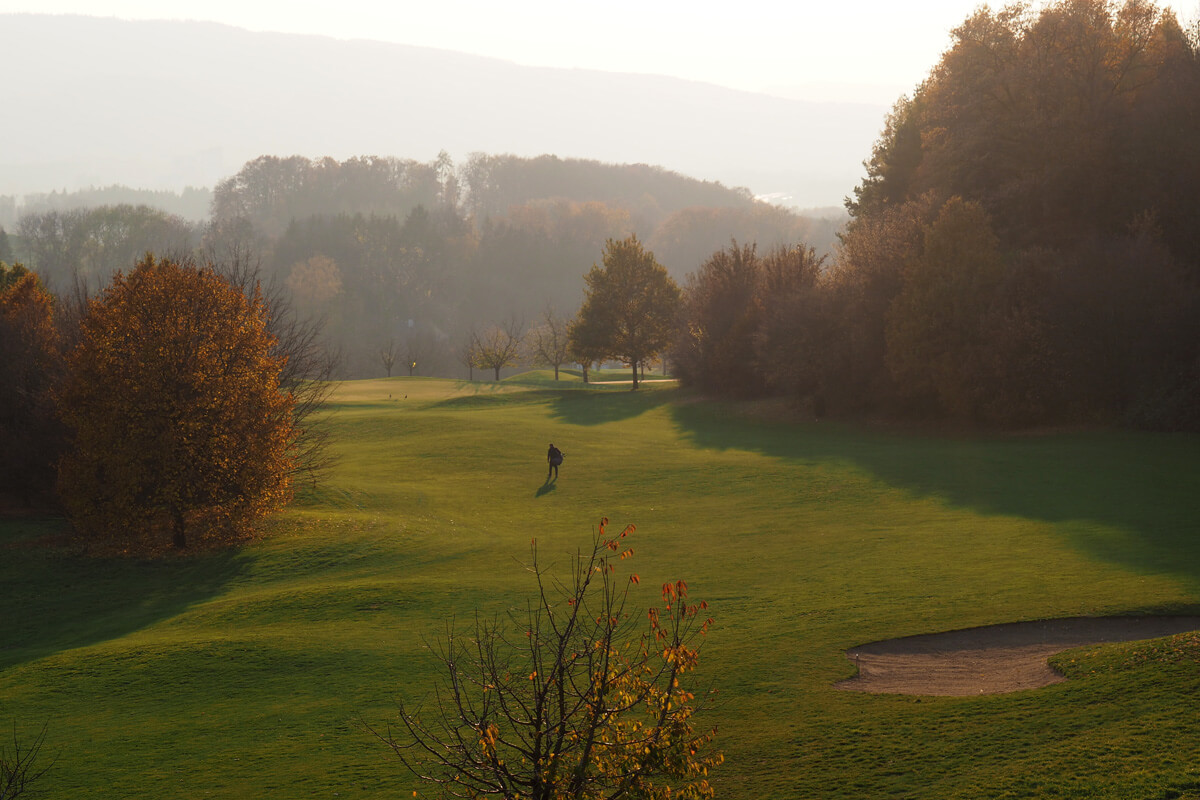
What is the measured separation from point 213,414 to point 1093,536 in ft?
79.4

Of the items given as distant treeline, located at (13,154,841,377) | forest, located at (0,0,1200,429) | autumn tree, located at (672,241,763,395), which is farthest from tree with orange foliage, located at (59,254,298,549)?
distant treeline, located at (13,154,841,377)

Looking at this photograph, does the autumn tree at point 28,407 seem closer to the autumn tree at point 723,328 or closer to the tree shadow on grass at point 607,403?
the tree shadow on grass at point 607,403

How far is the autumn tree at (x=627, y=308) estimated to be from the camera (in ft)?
249

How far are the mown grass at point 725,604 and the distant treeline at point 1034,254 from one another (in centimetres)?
456

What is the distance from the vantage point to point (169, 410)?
89.1 feet

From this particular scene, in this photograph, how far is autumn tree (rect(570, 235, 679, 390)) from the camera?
75.9 meters

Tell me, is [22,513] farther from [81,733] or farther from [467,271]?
→ [467,271]

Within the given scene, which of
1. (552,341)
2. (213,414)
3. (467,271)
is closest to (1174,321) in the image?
(213,414)

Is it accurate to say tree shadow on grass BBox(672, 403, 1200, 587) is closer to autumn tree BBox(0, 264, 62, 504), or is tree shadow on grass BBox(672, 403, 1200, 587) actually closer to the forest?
the forest

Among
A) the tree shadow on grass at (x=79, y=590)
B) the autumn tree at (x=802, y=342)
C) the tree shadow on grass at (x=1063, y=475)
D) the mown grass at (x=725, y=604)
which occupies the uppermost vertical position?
the autumn tree at (x=802, y=342)

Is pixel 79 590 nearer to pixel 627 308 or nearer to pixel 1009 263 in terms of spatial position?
pixel 1009 263

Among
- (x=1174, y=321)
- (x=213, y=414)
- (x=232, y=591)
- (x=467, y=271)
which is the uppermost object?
(x=467, y=271)

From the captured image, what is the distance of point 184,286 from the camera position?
2808 centimetres

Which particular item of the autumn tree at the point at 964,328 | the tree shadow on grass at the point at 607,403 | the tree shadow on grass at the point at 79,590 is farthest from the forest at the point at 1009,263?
the tree shadow on grass at the point at 79,590
